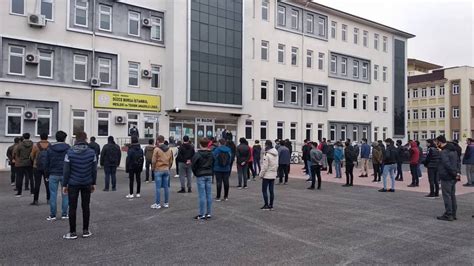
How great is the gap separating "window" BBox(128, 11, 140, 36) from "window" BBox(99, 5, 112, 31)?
144cm

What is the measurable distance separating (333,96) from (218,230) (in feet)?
117

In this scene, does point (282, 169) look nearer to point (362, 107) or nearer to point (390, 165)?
point (390, 165)

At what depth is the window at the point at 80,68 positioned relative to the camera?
2662 cm

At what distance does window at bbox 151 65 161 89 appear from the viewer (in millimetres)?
29781

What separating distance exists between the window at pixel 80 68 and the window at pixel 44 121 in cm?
282

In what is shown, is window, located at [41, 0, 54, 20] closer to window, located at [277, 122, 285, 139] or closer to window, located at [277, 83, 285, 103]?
window, located at [277, 83, 285, 103]

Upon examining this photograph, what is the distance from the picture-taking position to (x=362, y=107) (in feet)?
147

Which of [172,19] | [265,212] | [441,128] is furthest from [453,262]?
[441,128]

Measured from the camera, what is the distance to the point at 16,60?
957 inches

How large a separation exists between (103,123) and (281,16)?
63.7 feet

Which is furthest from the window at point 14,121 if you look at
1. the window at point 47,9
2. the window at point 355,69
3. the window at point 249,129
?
the window at point 355,69

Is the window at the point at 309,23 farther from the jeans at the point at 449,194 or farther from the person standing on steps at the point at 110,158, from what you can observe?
the jeans at the point at 449,194

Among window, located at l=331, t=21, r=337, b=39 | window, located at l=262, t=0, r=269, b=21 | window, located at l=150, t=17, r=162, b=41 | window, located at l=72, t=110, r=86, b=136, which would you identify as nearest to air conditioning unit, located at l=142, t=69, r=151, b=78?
window, located at l=150, t=17, r=162, b=41

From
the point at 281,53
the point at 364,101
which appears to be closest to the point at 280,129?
the point at 281,53
